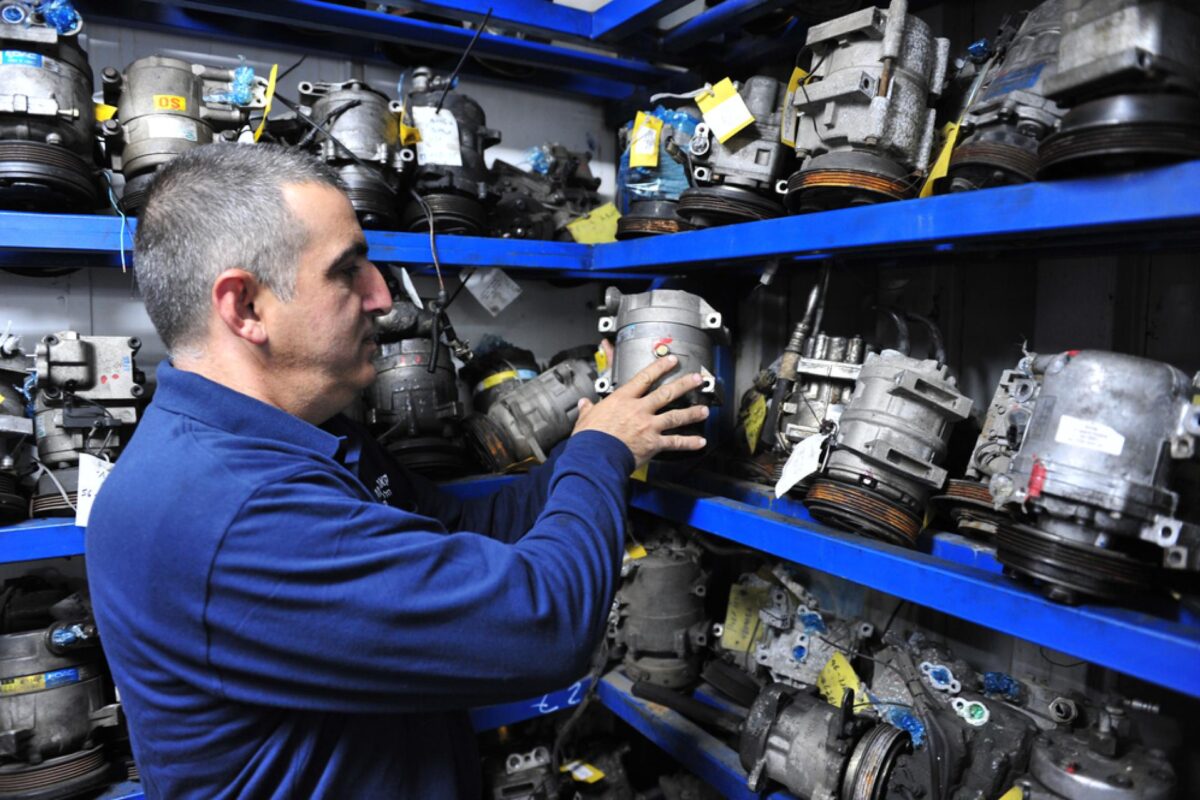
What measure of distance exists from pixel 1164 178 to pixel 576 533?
828 millimetres

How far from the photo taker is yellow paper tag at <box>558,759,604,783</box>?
6.29 feet

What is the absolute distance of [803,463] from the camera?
4.07 ft

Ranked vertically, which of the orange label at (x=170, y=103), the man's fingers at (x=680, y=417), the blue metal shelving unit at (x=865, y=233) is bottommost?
the man's fingers at (x=680, y=417)

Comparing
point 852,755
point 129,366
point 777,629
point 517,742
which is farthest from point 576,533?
point 517,742

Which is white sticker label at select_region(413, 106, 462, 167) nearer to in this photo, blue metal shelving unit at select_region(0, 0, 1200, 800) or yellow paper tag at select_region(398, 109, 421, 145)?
yellow paper tag at select_region(398, 109, 421, 145)

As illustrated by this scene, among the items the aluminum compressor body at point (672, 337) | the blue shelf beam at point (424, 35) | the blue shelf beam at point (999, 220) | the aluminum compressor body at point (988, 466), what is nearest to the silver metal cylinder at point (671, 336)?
the aluminum compressor body at point (672, 337)

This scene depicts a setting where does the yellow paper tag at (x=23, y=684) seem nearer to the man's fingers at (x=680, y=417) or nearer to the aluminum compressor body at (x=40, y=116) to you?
the aluminum compressor body at (x=40, y=116)

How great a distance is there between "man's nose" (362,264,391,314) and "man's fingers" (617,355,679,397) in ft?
1.43

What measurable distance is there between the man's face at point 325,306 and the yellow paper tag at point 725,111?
2.45 ft

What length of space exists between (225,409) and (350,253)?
290 mm

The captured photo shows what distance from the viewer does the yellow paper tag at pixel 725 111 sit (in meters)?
1.43

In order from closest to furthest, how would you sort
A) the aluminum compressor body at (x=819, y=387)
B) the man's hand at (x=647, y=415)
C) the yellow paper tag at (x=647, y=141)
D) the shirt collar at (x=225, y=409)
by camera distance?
the shirt collar at (x=225, y=409) → the man's hand at (x=647, y=415) → the aluminum compressor body at (x=819, y=387) → the yellow paper tag at (x=647, y=141)

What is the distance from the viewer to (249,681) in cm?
89

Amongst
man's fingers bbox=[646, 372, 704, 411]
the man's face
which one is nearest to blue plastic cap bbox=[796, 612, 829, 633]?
man's fingers bbox=[646, 372, 704, 411]
